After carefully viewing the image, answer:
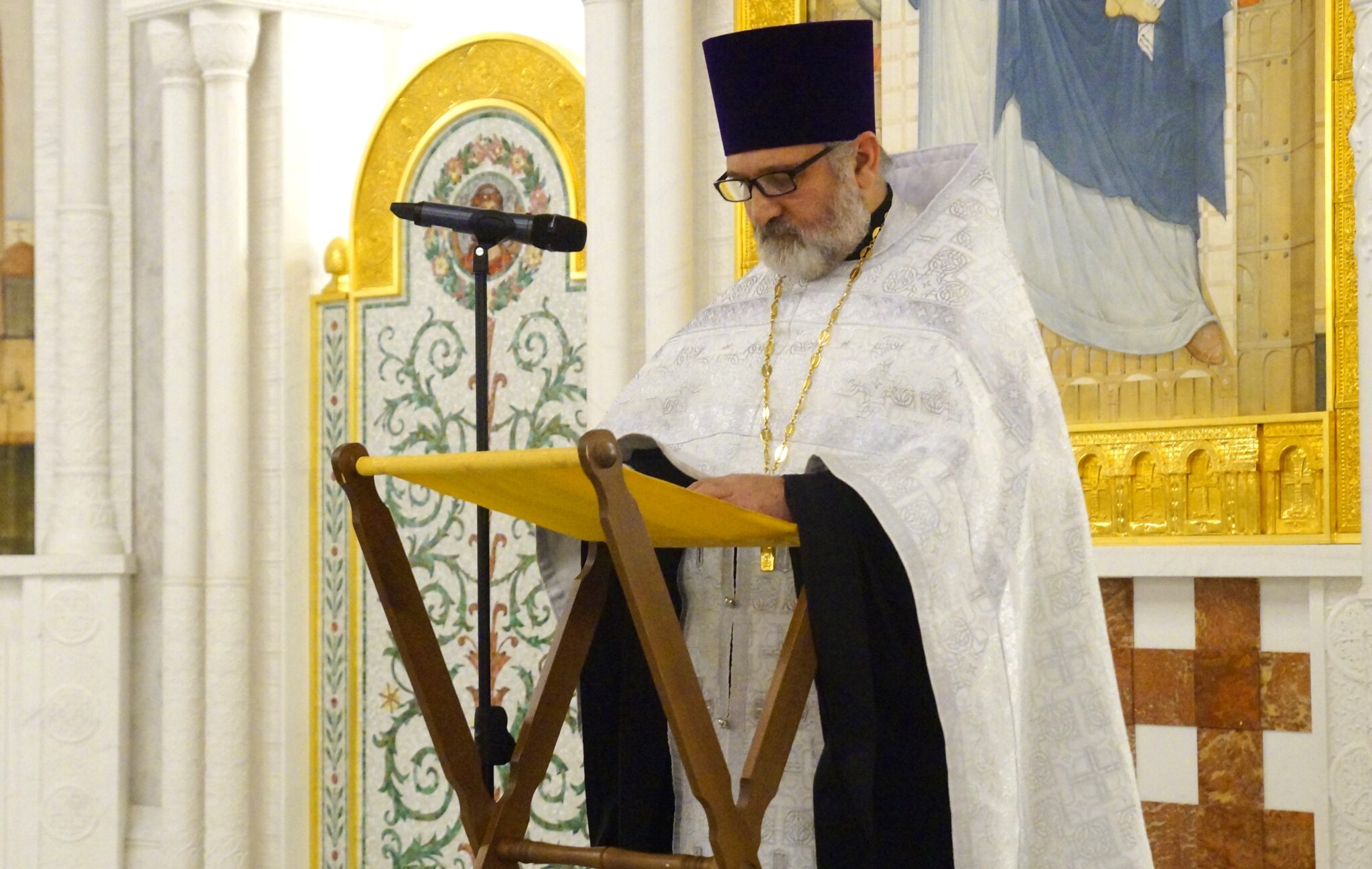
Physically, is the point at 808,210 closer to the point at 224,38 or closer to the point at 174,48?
the point at 224,38

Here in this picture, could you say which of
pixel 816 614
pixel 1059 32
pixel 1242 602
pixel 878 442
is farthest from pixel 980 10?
pixel 816 614

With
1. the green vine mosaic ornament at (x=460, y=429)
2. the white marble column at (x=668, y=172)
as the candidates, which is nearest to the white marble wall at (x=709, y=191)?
the white marble column at (x=668, y=172)

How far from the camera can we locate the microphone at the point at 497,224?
10.0 feet

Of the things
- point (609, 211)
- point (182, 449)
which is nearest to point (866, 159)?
point (609, 211)

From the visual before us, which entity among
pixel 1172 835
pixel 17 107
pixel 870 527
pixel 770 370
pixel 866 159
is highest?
pixel 17 107

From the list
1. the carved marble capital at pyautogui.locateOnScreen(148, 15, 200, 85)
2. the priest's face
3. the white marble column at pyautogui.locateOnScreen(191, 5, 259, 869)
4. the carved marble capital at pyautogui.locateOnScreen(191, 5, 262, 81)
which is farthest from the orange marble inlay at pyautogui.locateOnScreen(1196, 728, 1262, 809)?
the carved marble capital at pyautogui.locateOnScreen(148, 15, 200, 85)

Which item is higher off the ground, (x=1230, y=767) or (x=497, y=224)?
(x=497, y=224)

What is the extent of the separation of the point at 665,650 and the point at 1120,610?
77.3 inches

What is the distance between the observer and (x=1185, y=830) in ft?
13.2

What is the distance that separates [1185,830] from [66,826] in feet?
12.4

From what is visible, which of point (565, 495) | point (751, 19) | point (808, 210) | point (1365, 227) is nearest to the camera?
point (565, 495)

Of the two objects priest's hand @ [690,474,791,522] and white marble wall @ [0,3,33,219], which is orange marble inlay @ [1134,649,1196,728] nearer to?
priest's hand @ [690,474,791,522]

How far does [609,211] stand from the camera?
16.3ft

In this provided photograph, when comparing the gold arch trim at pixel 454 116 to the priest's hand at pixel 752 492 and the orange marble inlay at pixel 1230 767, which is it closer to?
the orange marble inlay at pixel 1230 767
